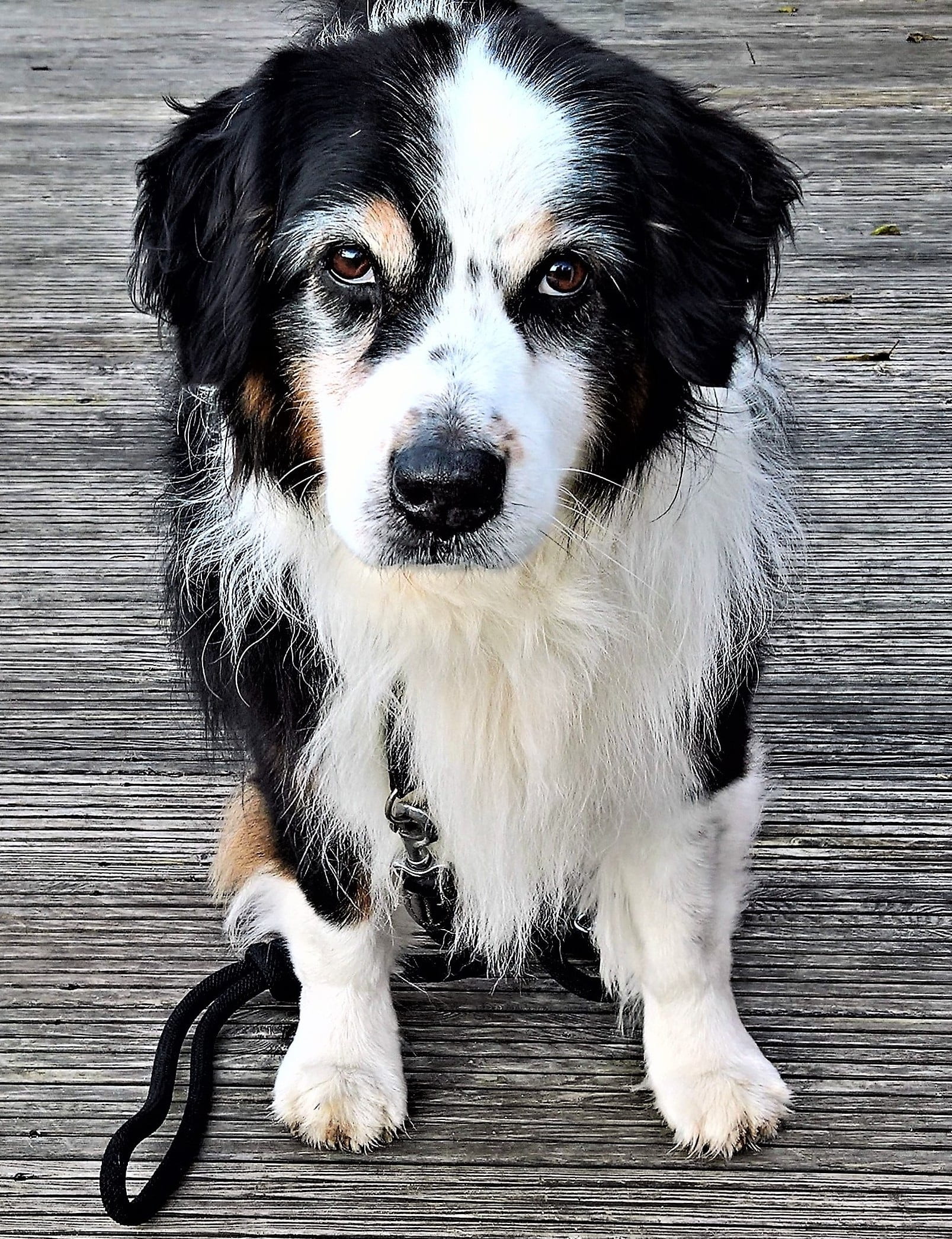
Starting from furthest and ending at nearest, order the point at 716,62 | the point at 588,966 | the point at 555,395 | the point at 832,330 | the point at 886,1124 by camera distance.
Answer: the point at 716,62 < the point at 832,330 < the point at 588,966 < the point at 886,1124 < the point at 555,395

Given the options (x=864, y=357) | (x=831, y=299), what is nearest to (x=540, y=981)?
(x=864, y=357)

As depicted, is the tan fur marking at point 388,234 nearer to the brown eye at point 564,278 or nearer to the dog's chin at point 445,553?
the brown eye at point 564,278

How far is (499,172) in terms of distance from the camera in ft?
5.68

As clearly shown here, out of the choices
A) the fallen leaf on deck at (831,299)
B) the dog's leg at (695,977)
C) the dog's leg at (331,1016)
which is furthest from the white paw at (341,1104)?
the fallen leaf on deck at (831,299)

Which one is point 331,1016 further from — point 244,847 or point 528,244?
point 528,244

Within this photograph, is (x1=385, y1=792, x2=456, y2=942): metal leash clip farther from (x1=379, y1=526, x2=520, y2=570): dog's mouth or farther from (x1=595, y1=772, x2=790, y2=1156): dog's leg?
(x1=379, y1=526, x2=520, y2=570): dog's mouth

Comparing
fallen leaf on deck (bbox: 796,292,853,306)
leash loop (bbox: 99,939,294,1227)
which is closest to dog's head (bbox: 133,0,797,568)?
leash loop (bbox: 99,939,294,1227)

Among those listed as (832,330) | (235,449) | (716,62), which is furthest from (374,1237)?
(716,62)

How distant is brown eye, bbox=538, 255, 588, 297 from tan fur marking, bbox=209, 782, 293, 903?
3.22 feet

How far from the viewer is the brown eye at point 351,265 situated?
1796 millimetres

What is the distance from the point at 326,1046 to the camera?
2189 millimetres

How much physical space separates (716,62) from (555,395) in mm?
4089

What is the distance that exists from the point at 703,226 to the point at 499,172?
0.31m

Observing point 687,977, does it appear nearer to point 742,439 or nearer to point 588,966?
point 588,966
